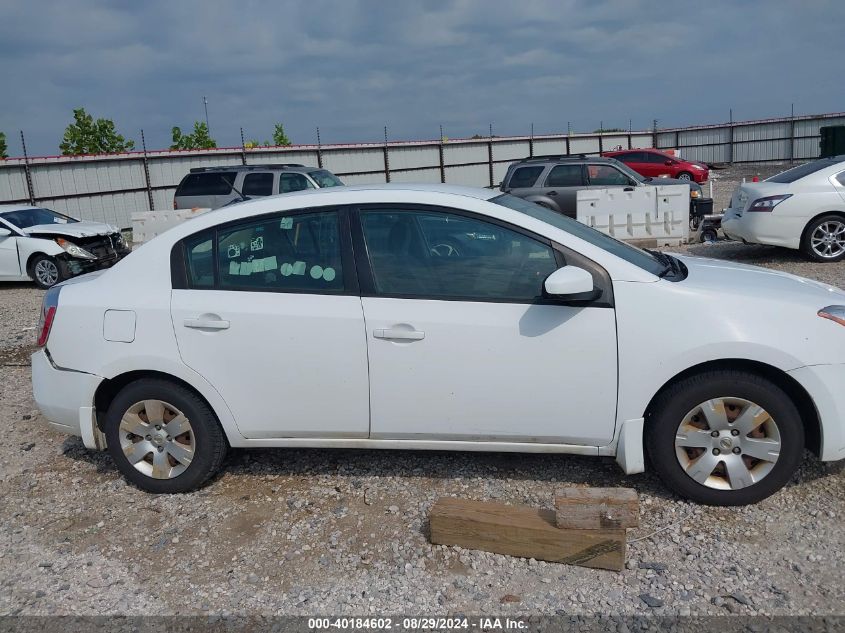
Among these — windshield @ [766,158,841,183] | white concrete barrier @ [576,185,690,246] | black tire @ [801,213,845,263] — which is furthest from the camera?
white concrete barrier @ [576,185,690,246]

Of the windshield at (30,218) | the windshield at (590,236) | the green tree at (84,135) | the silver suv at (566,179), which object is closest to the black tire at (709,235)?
the silver suv at (566,179)

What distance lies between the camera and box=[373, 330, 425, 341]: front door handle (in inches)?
147

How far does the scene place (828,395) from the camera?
355 centimetres

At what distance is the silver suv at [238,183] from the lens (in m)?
15.2

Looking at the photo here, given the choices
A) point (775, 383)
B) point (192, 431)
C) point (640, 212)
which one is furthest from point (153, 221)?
point (775, 383)

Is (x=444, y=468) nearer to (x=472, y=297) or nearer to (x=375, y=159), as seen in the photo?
(x=472, y=297)

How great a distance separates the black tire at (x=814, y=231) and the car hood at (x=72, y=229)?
11.9 meters

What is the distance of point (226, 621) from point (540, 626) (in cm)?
133

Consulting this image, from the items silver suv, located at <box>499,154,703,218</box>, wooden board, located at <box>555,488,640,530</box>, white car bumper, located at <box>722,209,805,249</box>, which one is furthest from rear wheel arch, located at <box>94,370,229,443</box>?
silver suv, located at <box>499,154,703,218</box>

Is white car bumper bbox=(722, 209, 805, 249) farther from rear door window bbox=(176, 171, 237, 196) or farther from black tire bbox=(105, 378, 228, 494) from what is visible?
rear door window bbox=(176, 171, 237, 196)

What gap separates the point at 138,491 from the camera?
435 cm

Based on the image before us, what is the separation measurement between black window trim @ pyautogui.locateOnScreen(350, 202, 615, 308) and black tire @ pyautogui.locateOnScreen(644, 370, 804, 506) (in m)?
0.59

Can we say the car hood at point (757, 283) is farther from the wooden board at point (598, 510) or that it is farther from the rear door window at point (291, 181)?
the rear door window at point (291, 181)

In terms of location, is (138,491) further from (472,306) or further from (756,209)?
(756,209)
